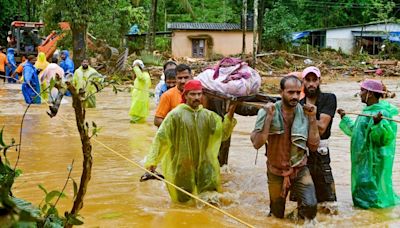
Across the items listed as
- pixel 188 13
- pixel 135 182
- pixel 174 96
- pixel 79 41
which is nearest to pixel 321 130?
pixel 174 96

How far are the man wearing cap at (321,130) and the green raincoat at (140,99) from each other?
6885 millimetres

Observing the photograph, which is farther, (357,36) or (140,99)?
(357,36)

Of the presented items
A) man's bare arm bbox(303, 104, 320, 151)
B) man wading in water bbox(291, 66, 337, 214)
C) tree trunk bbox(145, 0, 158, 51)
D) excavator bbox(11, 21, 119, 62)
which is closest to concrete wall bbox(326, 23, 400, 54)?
tree trunk bbox(145, 0, 158, 51)

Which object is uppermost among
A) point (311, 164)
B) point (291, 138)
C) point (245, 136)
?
point (291, 138)

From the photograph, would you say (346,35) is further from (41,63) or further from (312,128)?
(312,128)

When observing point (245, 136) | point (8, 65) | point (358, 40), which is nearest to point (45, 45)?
point (8, 65)

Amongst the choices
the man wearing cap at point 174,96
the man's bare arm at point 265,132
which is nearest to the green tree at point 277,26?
the man wearing cap at point 174,96

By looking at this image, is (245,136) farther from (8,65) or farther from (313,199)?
(8,65)

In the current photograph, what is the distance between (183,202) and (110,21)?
71.4ft

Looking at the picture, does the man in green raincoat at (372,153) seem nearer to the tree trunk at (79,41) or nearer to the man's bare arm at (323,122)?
the man's bare arm at (323,122)

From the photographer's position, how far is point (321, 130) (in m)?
5.43

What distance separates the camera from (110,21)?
1059 inches

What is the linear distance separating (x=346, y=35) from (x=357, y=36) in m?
0.81

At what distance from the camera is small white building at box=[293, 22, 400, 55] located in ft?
145
